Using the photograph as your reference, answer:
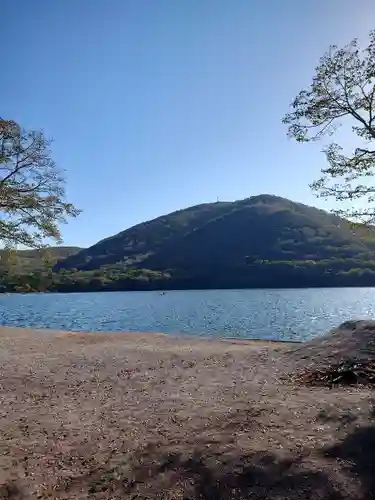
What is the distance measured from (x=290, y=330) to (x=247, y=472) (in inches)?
1603

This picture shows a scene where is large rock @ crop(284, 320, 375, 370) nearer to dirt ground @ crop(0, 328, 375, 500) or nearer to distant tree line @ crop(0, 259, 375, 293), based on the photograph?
dirt ground @ crop(0, 328, 375, 500)

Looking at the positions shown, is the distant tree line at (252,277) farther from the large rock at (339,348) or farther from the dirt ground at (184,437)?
the dirt ground at (184,437)

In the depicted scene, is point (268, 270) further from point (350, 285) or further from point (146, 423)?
point (146, 423)

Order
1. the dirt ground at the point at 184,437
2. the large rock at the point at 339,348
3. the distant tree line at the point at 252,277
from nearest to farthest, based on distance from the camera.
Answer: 1. the dirt ground at the point at 184,437
2. the large rock at the point at 339,348
3. the distant tree line at the point at 252,277

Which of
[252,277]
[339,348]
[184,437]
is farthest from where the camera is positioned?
[252,277]

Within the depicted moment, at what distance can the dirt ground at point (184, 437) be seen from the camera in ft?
20.4

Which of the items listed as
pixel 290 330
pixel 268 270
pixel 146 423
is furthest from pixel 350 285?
pixel 146 423

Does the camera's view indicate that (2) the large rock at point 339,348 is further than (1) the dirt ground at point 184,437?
Yes

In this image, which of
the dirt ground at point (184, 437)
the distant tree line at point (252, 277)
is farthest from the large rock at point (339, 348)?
the distant tree line at point (252, 277)

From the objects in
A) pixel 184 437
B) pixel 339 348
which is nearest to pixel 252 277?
pixel 339 348

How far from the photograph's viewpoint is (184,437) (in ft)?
26.2

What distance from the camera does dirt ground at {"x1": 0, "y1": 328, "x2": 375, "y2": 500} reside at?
6211 millimetres

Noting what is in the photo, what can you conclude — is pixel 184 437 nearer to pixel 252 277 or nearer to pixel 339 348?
pixel 339 348

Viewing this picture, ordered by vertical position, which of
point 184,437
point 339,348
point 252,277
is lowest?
point 184,437
